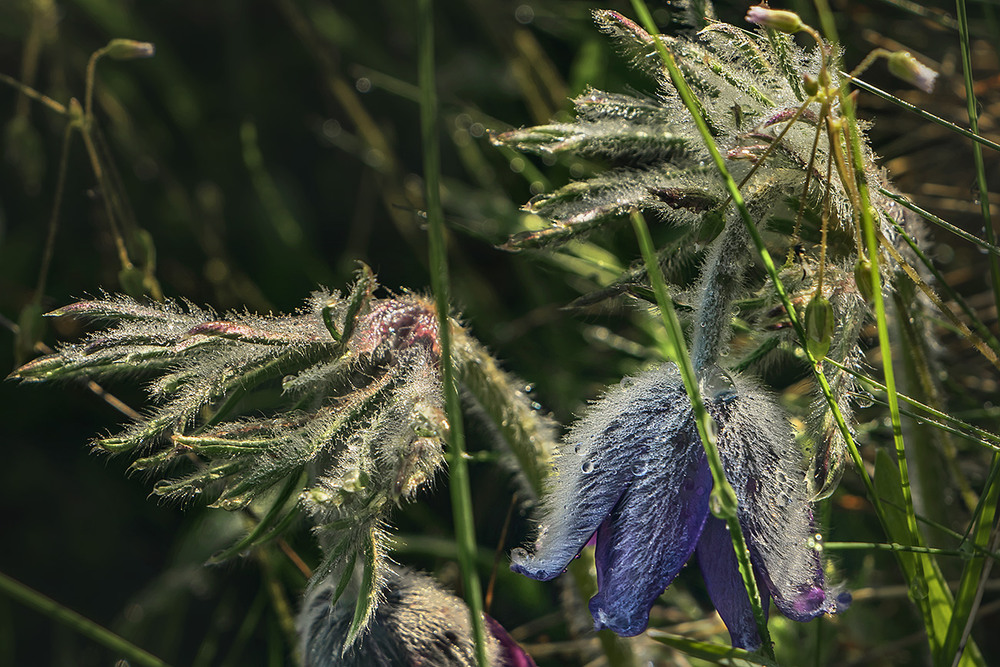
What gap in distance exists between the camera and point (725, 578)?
1.09 metres

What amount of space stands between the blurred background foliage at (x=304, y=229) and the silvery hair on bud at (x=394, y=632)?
0.48 metres

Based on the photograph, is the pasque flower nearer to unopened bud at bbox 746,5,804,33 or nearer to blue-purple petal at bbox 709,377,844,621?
blue-purple petal at bbox 709,377,844,621

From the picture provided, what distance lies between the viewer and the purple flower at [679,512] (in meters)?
1.05

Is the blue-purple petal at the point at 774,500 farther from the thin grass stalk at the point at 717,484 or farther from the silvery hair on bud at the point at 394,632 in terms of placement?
the silvery hair on bud at the point at 394,632

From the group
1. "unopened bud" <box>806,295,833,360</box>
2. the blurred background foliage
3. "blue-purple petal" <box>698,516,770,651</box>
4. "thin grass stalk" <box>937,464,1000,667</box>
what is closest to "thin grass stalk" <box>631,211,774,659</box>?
"blue-purple petal" <box>698,516,770,651</box>

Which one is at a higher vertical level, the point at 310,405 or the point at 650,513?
the point at 310,405

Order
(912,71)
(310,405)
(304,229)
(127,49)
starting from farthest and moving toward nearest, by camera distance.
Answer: (304,229) → (127,49) → (310,405) → (912,71)

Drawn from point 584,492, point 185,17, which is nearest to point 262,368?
point 584,492

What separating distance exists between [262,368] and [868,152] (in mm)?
922

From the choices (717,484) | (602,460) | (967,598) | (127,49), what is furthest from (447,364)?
(127,49)

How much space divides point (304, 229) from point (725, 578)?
77.9 inches

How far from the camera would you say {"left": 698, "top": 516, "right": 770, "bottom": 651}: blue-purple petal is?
107 centimetres

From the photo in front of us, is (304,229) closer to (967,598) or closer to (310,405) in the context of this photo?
(310,405)

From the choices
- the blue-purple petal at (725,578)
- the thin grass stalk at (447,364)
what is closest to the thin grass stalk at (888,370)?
the blue-purple petal at (725,578)
